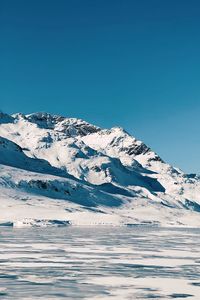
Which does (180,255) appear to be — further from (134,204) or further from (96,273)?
(134,204)

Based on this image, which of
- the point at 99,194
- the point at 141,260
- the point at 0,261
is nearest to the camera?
the point at 0,261

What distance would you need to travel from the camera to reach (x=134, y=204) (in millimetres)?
189000

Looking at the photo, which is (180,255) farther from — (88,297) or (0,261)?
(88,297)

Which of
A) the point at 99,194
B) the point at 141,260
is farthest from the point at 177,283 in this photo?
the point at 99,194

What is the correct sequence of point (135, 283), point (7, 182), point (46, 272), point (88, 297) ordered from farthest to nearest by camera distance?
point (7, 182), point (46, 272), point (135, 283), point (88, 297)

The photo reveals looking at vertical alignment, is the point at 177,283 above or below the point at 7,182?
below

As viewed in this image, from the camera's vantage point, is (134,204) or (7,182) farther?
(134,204)

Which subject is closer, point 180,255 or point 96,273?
point 96,273

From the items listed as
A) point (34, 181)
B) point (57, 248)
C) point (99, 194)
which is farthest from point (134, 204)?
point (57, 248)

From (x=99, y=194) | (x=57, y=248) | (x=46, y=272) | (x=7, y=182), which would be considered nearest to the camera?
(x=46, y=272)

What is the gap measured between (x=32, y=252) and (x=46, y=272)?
40.2 ft

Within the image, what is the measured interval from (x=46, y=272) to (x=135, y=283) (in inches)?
218

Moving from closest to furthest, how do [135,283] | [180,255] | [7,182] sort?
[135,283], [180,255], [7,182]

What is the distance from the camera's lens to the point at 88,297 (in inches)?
895
